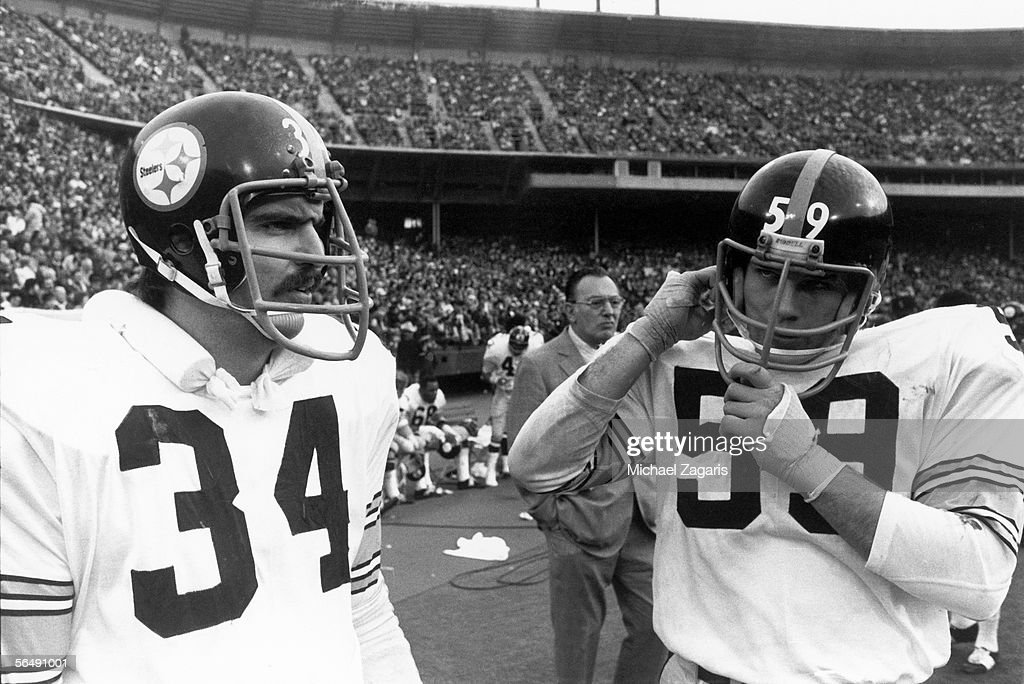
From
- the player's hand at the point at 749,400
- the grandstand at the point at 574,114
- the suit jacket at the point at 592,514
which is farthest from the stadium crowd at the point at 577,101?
the player's hand at the point at 749,400

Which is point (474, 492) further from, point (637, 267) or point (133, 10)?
point (133, 10)

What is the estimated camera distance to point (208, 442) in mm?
1423

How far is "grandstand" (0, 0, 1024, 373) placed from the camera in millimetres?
26625

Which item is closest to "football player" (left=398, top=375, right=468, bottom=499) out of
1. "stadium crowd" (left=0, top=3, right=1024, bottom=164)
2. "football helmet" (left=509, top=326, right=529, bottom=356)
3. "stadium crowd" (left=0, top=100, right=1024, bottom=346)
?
"football helmet" (left=509, top=326, right=529, bottom=356)

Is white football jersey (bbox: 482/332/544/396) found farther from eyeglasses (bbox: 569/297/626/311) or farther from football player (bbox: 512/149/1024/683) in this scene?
football player (bbox: 512/149/1024/683)

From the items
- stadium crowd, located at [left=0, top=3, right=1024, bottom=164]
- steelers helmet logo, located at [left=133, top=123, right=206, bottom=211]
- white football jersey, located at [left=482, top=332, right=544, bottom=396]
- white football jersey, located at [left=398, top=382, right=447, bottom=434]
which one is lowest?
white football jersey, located at [left=398, top=382, right=447, bottom=434]

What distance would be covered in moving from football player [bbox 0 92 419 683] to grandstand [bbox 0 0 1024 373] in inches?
823

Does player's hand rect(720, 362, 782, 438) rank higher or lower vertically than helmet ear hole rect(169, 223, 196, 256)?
lower

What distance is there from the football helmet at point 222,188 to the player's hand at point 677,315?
20.7 inches

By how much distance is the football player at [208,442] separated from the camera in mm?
1253

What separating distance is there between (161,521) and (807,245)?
115 cm

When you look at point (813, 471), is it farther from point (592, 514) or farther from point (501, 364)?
point (501, 364)

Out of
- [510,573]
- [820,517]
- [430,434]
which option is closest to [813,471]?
[820,517]

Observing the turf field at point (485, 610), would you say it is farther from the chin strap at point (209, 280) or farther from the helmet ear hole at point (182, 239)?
the helmet ear hole at point (182, 239)
